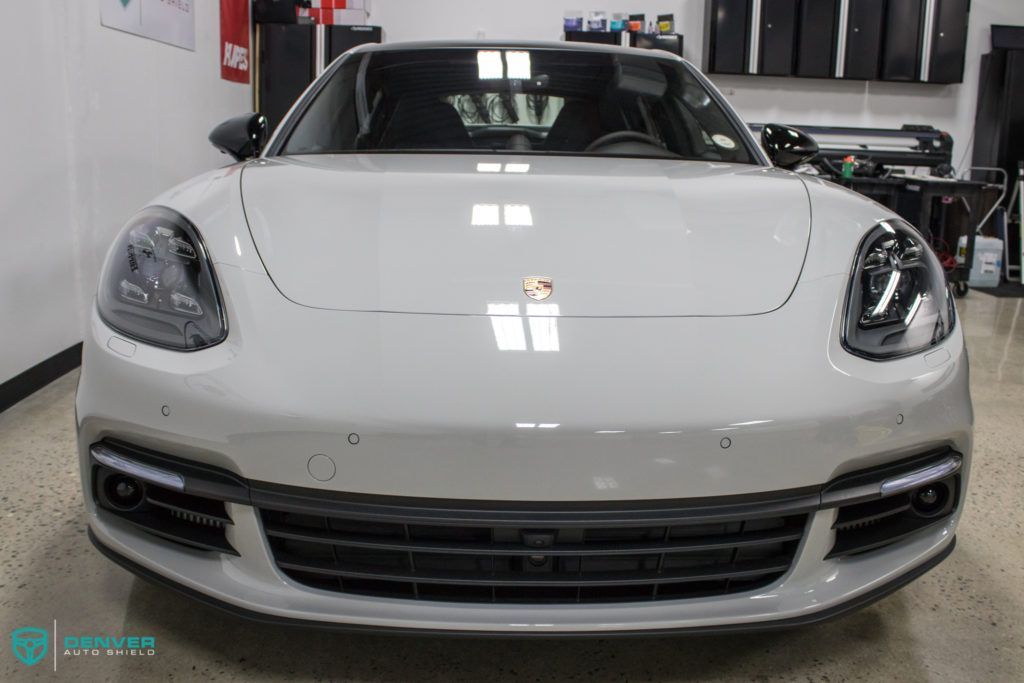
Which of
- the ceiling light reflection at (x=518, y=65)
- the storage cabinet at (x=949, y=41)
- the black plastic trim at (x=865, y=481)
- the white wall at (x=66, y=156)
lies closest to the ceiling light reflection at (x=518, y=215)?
the black plastic trim at (x=865, y=481)

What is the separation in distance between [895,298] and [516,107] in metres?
1.11

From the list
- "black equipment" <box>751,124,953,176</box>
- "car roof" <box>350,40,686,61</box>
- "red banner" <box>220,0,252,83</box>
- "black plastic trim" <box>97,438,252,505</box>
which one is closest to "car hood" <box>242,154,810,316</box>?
"black plastic trim" <box>97,438,252,505</box>

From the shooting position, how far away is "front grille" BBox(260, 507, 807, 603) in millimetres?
995

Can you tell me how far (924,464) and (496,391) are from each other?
0.58 meters

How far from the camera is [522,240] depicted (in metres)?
1.19

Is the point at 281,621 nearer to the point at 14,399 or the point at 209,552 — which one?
the point at 209,552

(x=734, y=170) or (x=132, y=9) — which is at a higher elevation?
(x=132, y=9)

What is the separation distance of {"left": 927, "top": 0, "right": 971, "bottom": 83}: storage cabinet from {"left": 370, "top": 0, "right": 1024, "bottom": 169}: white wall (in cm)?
38

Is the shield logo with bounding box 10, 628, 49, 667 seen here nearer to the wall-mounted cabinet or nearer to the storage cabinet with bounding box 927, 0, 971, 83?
the wall-mounted cabinet

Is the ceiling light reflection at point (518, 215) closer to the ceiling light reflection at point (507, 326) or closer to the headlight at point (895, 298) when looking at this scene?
the ceiling light reflection at point (507, 326)

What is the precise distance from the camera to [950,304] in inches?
48.9

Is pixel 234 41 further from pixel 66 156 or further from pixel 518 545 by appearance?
pixel 518 545

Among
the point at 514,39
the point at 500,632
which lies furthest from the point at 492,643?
the point at 514,39

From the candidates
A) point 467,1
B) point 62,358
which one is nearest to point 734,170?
point 62,358
